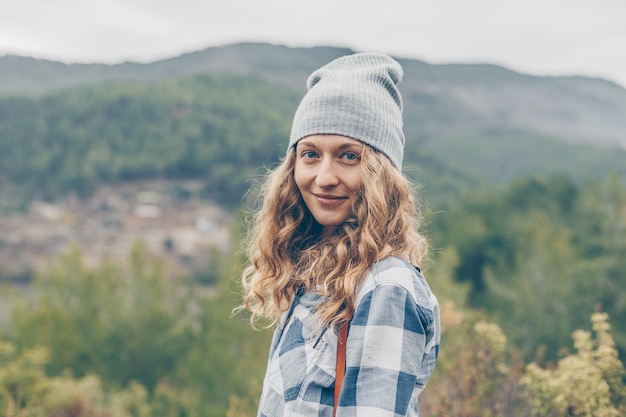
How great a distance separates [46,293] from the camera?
22.8 m

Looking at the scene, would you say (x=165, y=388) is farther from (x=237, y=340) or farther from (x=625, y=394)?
(x=625, y=394)

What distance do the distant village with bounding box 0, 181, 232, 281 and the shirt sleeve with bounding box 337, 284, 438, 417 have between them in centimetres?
3953

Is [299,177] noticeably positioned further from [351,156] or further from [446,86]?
[446,86]

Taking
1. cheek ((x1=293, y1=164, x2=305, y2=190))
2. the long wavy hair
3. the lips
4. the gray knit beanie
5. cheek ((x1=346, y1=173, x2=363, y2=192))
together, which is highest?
the gray knit beanie

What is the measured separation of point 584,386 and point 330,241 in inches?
79.2

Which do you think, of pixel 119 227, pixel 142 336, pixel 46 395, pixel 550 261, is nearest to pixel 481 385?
pixel 46 395

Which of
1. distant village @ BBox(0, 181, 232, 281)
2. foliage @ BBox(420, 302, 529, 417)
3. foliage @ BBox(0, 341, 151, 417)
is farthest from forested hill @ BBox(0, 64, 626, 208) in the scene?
foliage @ BBox(420, 302, 529, 417)

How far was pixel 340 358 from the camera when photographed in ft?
4.50

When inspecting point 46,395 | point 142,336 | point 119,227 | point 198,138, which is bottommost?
point 119,227

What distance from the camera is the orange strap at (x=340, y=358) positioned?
4.42 ft

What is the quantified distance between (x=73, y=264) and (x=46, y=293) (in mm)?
1484

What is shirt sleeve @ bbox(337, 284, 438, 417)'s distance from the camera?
1.26 m

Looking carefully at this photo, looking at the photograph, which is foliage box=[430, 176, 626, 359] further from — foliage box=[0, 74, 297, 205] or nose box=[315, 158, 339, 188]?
foliage box=[0, 74, 297, 205]

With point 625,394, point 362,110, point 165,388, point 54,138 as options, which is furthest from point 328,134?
point 54,138
